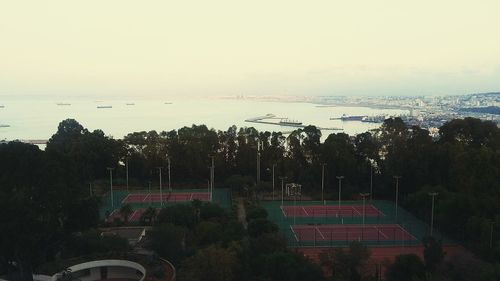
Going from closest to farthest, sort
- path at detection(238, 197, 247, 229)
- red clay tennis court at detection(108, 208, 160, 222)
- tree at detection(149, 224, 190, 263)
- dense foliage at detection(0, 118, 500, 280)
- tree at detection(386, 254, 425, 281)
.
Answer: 1. tree at detection(386, 254, 425, 281)
2. dense foliage at detection(0, 118, 500, 280)
3. tree at detection(149, 224, 190, 263)
4. path at detection(238, 197, 247, 229)
5. red clay tennis court at detection(108, 208, 160, 222)

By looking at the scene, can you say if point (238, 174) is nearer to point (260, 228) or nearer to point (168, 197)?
point (168, 197)

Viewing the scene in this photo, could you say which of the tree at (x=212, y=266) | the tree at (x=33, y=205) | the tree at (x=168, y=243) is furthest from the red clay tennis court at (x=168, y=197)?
the tree at (x=212, y=266)

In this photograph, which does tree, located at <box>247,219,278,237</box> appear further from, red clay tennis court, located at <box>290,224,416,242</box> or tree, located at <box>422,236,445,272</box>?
tree, located at <box>422,236,445,272</box>

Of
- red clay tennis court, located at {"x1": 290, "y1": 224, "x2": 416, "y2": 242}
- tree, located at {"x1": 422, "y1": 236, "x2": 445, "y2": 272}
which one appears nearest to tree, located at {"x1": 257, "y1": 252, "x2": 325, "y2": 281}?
tree, located at {"x1": 422, "y1": 236, "x2": 445, "y2": 272}

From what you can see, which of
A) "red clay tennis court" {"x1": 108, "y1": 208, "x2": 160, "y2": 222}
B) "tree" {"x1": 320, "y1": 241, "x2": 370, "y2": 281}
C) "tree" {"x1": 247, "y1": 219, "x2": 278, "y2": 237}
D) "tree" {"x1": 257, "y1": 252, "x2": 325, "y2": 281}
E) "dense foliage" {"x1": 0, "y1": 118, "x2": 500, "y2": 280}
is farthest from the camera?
"red clay tennis court" {"x1": 108, "y1": 208, "x2": 160, "y2": 222}

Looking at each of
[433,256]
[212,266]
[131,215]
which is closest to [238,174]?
[131,215]

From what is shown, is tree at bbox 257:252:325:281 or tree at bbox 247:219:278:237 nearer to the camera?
tree at bbox 257:252:325:281

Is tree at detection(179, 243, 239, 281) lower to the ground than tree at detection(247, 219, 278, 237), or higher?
higher
